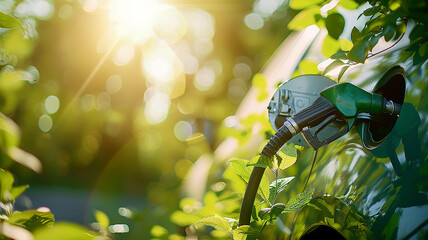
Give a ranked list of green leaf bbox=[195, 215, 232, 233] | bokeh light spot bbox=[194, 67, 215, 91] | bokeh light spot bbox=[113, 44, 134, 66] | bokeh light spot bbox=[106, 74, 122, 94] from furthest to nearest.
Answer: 1. bokeh light spot bbox=[194, 67, 215, 91]
2. bokeh light spot bbox=[106, 74, 122, 94]
3. bokeh light spot bbox=[113, 44, 134, 66]
4. green leaf bbox=[195, 215, 232, 233]

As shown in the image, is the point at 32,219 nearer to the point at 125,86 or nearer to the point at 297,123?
the point at 297,123

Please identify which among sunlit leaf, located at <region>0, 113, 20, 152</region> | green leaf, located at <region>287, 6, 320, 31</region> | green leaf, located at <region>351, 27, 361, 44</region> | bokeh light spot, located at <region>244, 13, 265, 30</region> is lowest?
sunlit leaf, located at <region>0, 113, 20, 152</region>

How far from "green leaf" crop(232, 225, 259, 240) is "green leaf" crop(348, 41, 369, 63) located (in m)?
0.51

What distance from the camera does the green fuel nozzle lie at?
1.03 m

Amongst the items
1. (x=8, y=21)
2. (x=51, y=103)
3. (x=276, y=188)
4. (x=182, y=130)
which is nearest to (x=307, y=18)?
(x=276, y=188)

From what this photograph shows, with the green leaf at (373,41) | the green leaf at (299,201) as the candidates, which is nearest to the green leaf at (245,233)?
the green leaf at (299,201)

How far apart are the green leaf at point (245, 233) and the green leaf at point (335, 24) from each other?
68cm

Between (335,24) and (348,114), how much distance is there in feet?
1.55

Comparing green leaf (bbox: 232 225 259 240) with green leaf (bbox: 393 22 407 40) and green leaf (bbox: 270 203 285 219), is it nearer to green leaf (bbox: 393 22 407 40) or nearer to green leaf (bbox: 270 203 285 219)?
green leaf (bbox: 270 203 285 219)

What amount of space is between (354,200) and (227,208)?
1112 millimetres

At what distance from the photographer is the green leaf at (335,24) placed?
1.37 metres

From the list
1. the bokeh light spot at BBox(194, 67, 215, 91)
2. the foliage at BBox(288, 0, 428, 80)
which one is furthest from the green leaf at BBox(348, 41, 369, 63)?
the bokeh light spot at BBox(194, 67, 215, 91)

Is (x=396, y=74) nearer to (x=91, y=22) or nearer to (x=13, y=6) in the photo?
(x=13, y=6)

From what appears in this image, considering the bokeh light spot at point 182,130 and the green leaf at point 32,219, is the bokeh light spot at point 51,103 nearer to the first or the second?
the green leaf at point 32,219
